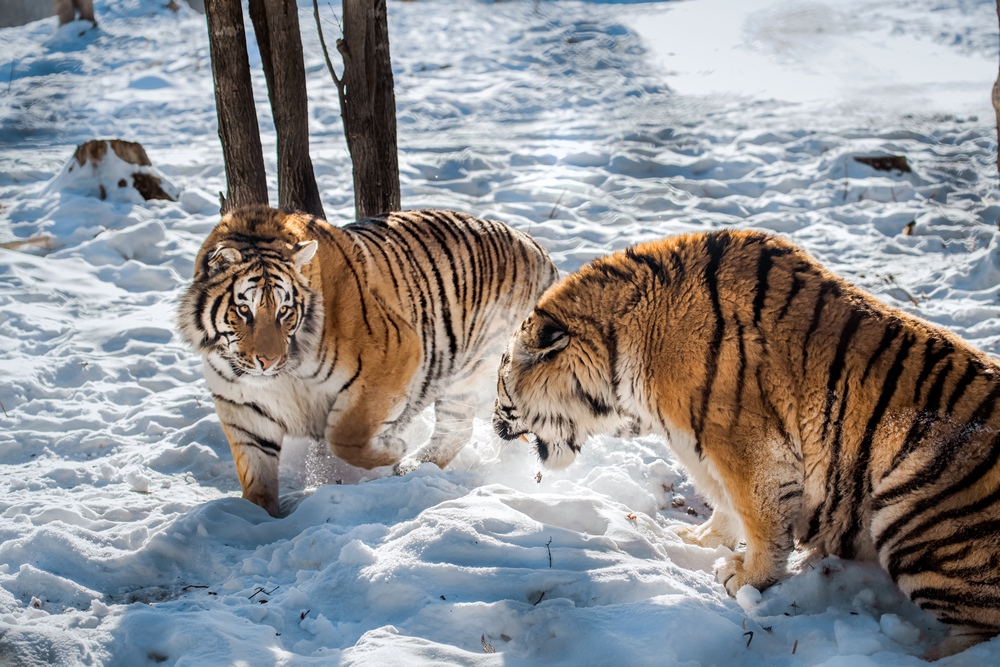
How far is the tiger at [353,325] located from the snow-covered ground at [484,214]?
0.27 m

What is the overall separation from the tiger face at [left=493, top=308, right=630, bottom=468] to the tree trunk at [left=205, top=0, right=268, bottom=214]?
246 centimetres

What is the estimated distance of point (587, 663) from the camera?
6.20ft

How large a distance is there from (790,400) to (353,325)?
1.82m

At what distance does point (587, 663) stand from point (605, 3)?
49.9ft

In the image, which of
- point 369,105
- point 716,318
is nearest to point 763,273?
point 716,318

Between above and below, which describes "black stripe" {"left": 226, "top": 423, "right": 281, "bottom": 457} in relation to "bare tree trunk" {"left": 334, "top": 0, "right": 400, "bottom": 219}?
below

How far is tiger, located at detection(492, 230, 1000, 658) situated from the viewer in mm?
2023

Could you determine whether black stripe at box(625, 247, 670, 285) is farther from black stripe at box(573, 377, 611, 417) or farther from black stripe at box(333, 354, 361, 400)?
black stripe at box(333, 354, 361, 400)

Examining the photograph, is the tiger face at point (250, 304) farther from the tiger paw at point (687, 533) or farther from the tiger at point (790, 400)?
the tiger paw at point (687, 533)

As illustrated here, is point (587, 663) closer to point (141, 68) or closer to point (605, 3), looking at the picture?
point (141, 68)

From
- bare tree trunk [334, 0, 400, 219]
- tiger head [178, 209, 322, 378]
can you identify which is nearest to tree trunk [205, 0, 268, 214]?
bare tree trunk [334, 0, 400, 219]

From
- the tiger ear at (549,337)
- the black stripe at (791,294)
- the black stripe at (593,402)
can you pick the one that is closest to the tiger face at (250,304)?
the tiger ear at (549,337)

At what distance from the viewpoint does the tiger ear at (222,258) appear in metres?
2.89

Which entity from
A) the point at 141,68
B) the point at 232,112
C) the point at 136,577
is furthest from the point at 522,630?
the point at 141,68
